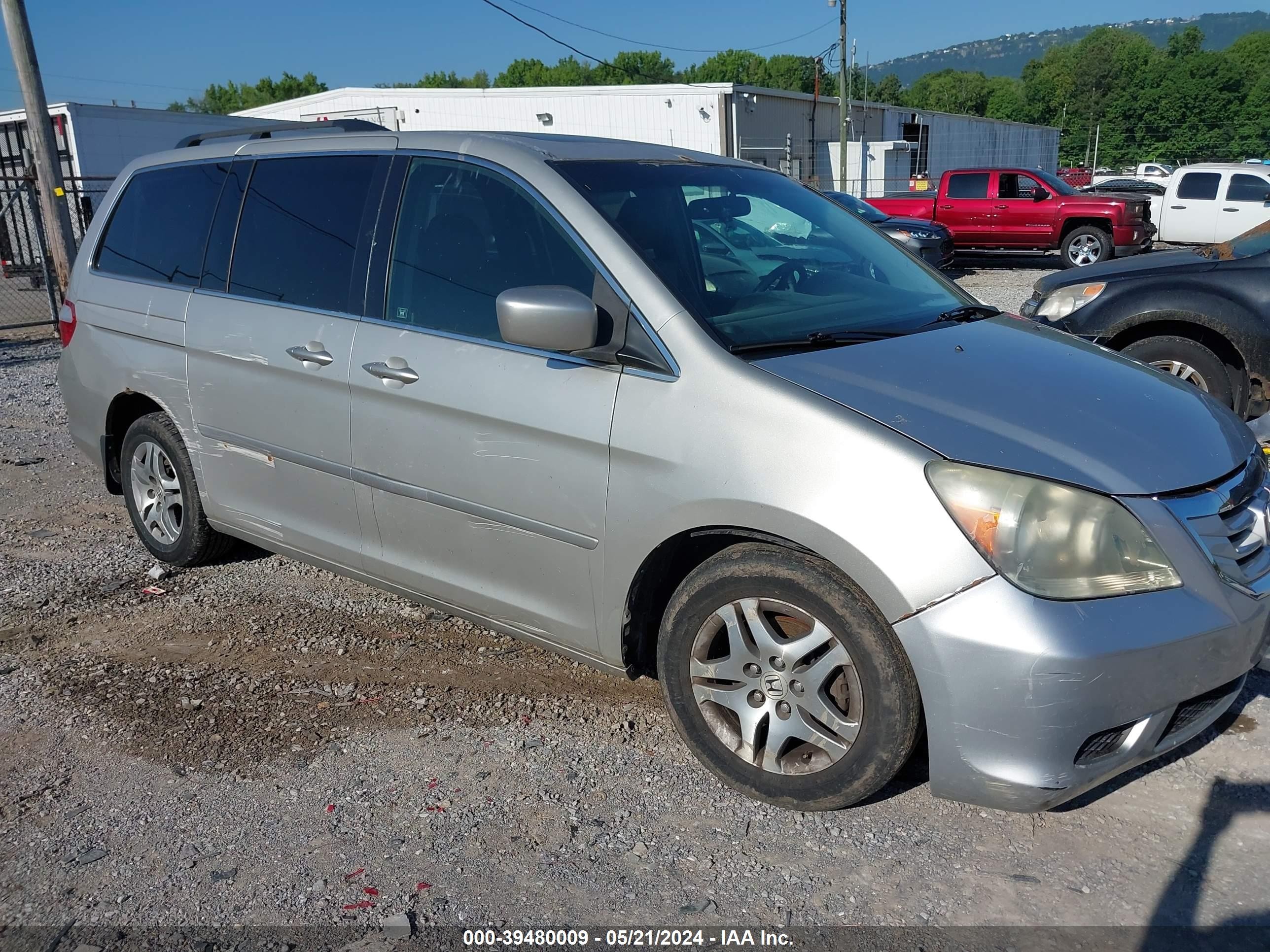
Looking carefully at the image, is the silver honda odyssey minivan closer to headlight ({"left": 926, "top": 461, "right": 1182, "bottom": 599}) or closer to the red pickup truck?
headlight ({"left": 926, "top": 461, "right": 1182, "bottom": 599})

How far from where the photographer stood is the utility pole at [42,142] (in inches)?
478

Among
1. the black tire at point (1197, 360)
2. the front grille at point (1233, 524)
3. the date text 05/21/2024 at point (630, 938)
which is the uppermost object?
the front grille at point (1233, 524)

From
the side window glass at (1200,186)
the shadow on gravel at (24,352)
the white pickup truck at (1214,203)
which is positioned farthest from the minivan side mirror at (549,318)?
the side window glass at (1200,186)

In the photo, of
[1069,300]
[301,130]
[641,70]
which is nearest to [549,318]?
[301,130]

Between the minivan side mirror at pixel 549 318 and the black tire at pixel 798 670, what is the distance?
29.8 inches

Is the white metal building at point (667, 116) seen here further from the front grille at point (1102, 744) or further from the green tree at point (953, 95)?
the green tree at point (953, 95)

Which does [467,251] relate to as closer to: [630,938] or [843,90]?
[630,938]

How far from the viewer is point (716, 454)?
2793mm

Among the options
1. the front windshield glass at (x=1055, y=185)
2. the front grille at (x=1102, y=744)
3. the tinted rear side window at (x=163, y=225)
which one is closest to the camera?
the front grille at (x=1102, y=744)

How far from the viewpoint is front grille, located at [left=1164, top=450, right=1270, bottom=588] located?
2631 millimetres

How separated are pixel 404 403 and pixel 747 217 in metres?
1.41

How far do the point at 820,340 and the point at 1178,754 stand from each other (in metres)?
1.74

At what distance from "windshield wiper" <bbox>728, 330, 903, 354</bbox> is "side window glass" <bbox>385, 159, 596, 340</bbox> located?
1.79 feet

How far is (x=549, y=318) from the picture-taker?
292 centimetres
